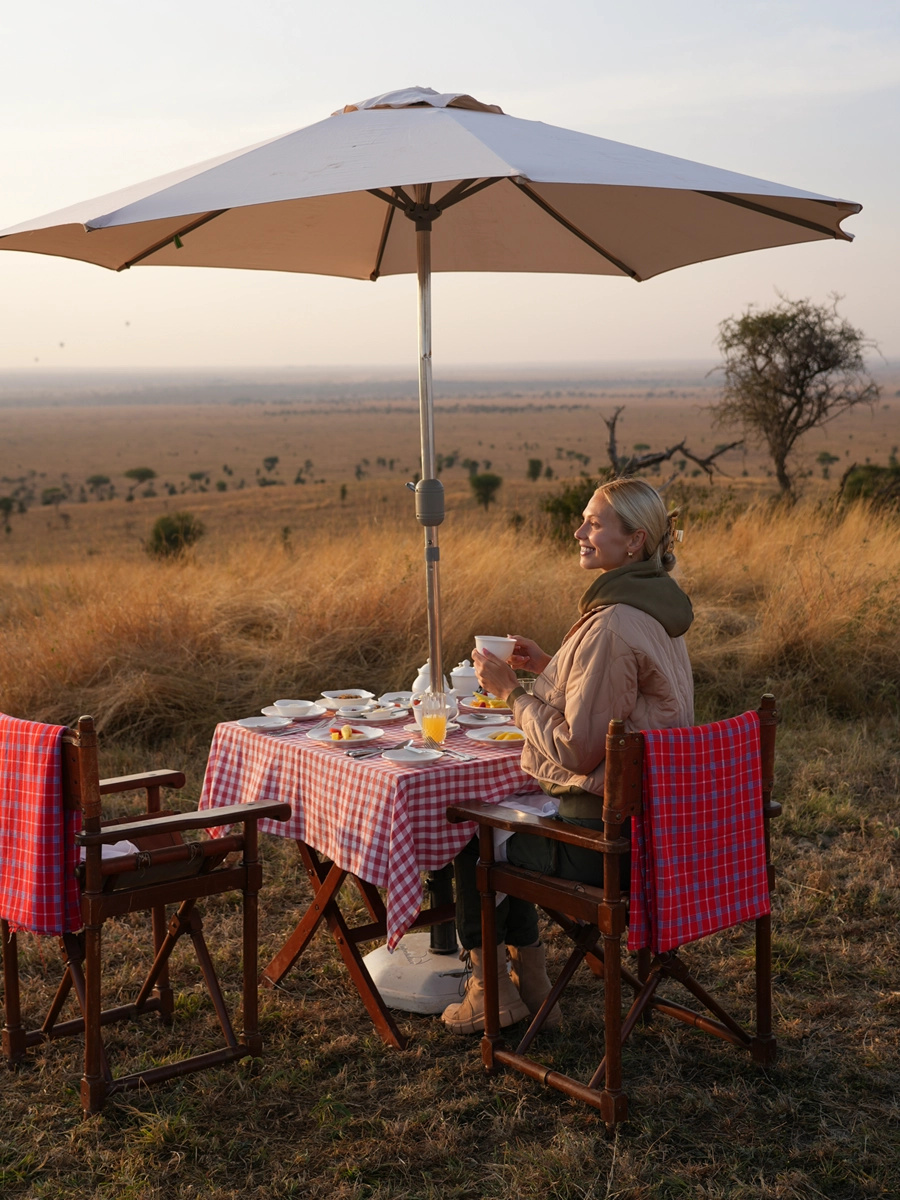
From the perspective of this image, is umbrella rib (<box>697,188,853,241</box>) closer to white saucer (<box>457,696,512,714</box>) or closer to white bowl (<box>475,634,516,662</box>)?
white bowl (<box>475,634,516,662</box>)

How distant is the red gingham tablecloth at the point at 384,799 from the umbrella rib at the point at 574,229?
2.01 meters

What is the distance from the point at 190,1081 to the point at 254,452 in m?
71.1

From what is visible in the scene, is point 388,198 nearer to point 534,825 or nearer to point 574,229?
Answer: point 574,229

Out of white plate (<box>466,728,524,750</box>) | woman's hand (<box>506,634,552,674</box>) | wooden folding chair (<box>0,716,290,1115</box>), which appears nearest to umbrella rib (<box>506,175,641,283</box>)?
woman's hand (<box>506,634,552,674</box>)

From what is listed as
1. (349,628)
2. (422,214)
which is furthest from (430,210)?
(349,628)

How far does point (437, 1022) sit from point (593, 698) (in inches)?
51.3

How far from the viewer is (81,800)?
281 centimetres

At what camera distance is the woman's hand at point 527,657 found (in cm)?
349

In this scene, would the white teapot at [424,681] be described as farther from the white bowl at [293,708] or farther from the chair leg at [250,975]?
the chair leg at [250,975]

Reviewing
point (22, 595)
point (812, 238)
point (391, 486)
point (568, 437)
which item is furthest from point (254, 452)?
point (812, 238)

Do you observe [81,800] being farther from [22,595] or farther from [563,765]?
[22,595]

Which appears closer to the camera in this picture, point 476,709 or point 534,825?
point 534,825

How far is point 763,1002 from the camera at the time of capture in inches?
126

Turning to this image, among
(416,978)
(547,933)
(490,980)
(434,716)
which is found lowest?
(547,933)
